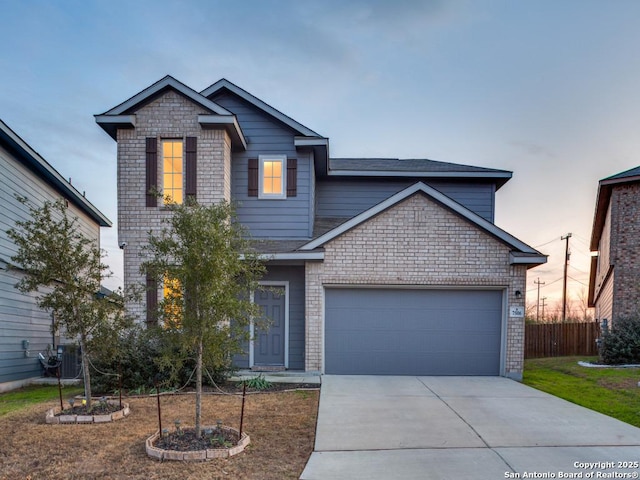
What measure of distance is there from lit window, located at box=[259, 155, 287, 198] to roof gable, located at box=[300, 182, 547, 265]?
7.28ft

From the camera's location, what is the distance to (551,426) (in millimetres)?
6219

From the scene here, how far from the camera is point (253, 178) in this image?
38.0ft

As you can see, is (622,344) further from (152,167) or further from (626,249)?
(152,167)

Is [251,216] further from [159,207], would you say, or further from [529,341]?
[529,341]

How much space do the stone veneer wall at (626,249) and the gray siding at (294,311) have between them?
11663 mm

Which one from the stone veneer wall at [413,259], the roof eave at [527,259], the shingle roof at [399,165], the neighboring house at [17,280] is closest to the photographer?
the roof eave at [527,259]

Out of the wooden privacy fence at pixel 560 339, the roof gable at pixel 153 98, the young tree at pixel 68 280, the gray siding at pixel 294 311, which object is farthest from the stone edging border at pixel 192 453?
the wooden privacy fence at pixel 560 339

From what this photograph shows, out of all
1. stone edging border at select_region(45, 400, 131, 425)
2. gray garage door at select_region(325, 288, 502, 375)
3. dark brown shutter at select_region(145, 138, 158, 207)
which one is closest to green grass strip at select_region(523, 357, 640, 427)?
gray garage door at select_region(325, 288, 502, 375)

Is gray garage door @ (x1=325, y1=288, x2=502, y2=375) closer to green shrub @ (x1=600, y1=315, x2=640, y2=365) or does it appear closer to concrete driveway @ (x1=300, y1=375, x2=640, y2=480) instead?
concrete driveway @ (x1=300, y1=375, x2=640, y2=480)

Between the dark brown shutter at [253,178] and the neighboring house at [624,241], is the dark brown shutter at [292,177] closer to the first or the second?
the dark brown shutter at [253,178]

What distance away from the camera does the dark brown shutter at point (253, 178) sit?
11.6 meters

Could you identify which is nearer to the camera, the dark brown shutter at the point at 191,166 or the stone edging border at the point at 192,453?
the stone edging border at the point at 192,453

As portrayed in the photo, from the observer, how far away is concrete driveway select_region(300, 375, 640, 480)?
4.62 meters

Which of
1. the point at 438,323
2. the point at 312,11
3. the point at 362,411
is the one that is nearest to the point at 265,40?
the point at 312,11
